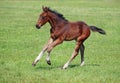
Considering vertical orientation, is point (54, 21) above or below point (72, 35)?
above

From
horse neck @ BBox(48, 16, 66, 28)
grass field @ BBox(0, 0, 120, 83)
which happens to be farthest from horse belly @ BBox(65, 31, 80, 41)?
grass field @ BBox(0, 0, 120, 83)

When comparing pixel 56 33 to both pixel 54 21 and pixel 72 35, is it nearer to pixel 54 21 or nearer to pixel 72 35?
pixel 54 21

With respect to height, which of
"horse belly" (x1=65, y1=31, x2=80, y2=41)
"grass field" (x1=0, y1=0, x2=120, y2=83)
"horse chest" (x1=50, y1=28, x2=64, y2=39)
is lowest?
"grass field" (x1=0, y1=0, x2=120, y2=83)

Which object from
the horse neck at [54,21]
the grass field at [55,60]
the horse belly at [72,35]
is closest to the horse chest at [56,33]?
the horse neck at [54,21]

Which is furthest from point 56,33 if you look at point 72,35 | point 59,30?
point 72,35

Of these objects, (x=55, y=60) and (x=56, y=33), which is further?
(x=55, y=60)

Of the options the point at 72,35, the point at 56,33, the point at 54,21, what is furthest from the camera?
the point at 72,35

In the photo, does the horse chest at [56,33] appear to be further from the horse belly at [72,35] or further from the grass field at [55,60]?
the grass field at [55,60]

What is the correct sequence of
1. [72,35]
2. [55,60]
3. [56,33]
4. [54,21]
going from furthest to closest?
1. [55,60]
2. [72,35]
3. [54,21]
4. [56,33]

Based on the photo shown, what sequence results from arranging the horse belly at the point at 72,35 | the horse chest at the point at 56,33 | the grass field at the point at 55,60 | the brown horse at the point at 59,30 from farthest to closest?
the horse belly at the point at 72,35, the horse chest at the point at 56,33, the brown horse at the point at 59,30, the grass field at the point at 55,60

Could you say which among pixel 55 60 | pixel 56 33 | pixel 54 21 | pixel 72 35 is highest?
pixel 54 21

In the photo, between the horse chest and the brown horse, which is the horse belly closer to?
the brown horse

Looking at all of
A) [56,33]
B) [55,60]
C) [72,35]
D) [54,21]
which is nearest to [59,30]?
[56,33]

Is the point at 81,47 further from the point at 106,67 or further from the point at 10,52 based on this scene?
the point at 10,52
